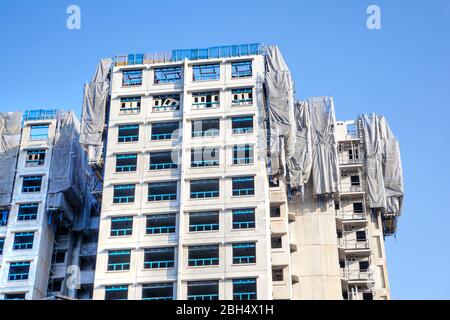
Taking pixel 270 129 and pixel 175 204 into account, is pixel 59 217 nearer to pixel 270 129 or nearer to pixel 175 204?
pixel 175 204

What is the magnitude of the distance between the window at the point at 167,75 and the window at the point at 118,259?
15.2 m

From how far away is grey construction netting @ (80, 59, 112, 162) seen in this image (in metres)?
55.2

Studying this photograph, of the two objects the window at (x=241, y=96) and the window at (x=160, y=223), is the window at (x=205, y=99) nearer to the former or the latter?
the window at (x=241, y=96)

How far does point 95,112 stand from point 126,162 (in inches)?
221

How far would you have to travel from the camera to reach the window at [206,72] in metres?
56.3

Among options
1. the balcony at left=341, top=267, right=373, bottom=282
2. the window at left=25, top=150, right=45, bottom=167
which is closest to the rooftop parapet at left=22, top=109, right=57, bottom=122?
the window at left=25, top=150, right=45, bottom=167

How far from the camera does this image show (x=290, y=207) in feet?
198

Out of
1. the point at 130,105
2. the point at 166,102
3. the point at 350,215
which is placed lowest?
the point at 350,215

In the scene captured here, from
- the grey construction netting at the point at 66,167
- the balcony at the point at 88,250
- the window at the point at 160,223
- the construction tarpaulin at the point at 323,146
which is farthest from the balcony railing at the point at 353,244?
the grey construction netting at the point at 66,167

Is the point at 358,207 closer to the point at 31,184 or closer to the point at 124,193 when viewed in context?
the point at 124,193

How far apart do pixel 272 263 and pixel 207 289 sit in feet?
24.9

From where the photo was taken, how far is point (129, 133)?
54750 millimetres

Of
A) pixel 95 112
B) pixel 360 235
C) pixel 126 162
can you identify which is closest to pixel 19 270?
pixel 126 162
